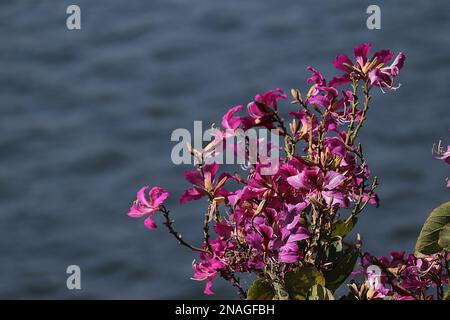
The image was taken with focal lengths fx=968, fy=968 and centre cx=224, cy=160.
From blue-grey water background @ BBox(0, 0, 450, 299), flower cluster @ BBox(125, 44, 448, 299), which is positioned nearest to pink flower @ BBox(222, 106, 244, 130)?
flower cluster @ BBox(125, 44, 448, 299)

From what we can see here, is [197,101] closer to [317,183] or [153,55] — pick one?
[153,55]

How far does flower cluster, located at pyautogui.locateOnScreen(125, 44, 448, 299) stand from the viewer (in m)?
1.28

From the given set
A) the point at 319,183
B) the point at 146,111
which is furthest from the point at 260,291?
the point at 146,111

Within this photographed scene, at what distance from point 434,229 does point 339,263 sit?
0.16 meters

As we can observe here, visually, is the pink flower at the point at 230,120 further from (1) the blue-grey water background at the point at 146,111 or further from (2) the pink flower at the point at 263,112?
(1) the blue-grey water background at the point at 146,111

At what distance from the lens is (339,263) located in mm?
1377

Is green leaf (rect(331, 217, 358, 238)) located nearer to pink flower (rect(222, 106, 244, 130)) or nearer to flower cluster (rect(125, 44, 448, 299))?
flower cluster (rect(125, 44, 448, 299))

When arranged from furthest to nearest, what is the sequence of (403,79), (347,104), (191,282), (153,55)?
(153,55) → (403,79) → (191,282) → (347,104)

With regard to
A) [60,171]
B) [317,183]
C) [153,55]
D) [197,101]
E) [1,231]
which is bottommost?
[317,183]

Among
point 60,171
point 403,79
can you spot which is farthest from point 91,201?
point 403,79

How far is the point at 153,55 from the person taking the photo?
5219 millimetres

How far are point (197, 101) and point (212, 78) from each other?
209mm

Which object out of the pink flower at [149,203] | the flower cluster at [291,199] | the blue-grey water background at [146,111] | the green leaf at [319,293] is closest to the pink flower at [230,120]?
the flower cluster at [291,199]

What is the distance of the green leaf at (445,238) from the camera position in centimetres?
139
